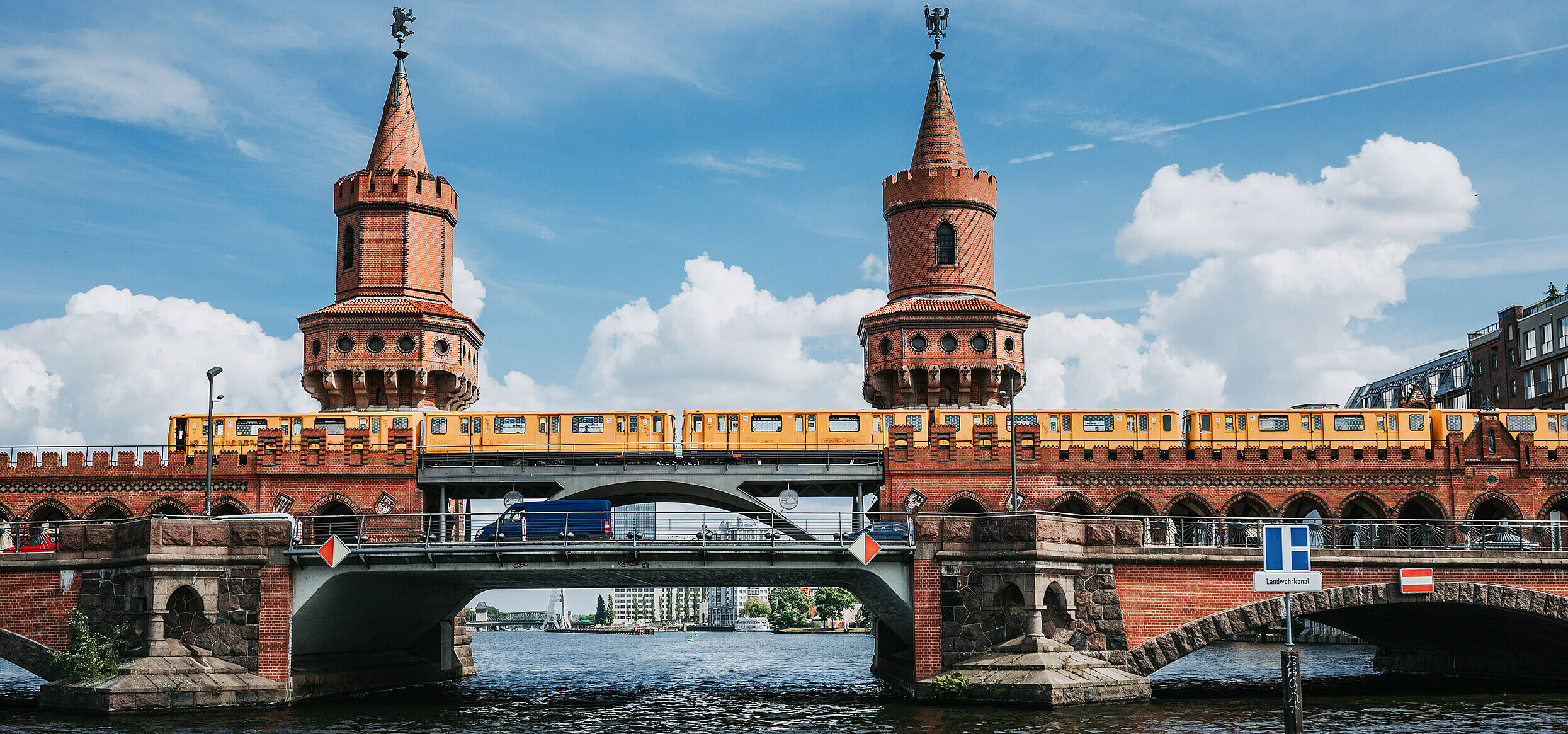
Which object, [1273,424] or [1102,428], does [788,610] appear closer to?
→ [1102,428]

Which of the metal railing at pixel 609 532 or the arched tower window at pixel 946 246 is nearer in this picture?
the metal railing at pixel 609 532

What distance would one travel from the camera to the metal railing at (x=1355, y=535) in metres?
44.6

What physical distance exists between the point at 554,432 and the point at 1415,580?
3513cm

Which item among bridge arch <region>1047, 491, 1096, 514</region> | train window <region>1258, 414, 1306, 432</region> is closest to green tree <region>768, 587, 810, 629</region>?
bridge arch <region>1047, 491, 1096, 514</region>

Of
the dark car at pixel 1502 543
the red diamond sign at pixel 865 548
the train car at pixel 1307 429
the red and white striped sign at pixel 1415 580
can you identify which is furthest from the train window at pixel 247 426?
the dark car at pixel 1502 543

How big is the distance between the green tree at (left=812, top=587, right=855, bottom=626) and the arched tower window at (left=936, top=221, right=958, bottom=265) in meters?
107

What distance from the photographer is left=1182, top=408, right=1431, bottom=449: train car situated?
206 ft

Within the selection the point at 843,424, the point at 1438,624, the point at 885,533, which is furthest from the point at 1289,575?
the point at 843,424

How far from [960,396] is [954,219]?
939 cm

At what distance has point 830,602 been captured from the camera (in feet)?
586

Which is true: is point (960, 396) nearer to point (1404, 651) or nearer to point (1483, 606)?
point (1404, 651)

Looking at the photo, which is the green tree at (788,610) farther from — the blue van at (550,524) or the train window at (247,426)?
the blue van at (550,524)

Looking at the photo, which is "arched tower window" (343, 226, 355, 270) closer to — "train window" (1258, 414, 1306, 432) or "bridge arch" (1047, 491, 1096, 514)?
"bridge arch" (1047, 491, 1096, 514)

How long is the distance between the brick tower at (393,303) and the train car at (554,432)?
8.76 metres
